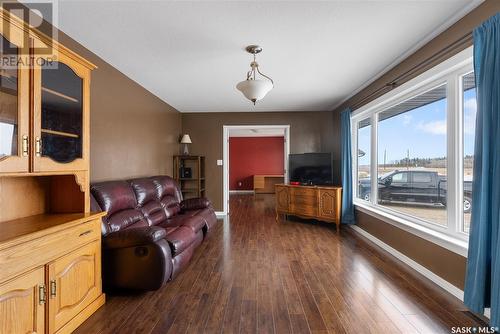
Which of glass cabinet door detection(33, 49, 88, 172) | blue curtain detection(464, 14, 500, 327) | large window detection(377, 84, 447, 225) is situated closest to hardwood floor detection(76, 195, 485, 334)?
blue curtain detection(464, 14, 500, 327)

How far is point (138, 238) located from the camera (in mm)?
2111

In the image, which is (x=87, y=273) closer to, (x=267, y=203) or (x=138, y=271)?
(x=138, y=271)

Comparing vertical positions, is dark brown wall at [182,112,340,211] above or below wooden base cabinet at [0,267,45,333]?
above

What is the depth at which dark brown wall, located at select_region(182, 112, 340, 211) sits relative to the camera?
5695mm

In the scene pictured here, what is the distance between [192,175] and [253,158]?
458 cm

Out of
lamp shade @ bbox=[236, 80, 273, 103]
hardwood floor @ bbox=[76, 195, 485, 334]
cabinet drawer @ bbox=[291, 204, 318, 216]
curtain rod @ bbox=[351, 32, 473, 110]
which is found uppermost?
curtain rod @ bbox=[351, 32, 473, 110]

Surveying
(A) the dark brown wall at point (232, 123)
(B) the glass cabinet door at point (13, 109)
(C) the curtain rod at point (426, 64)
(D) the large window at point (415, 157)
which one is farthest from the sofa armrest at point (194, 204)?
(C) the curtain rod at point (426, 64)

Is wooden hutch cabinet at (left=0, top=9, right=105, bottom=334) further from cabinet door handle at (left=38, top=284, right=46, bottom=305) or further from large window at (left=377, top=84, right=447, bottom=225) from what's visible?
large window at (left=377, top=84, right=447, bottom=225)

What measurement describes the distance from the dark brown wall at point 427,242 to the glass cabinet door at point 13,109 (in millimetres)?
3279

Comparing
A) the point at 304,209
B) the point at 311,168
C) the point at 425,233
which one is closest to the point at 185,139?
the point at 311,168

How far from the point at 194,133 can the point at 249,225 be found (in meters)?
2.57

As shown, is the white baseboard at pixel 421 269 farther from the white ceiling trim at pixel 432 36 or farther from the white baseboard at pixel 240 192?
the white baseboard at pixel 240 192

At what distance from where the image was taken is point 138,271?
214 centimetres

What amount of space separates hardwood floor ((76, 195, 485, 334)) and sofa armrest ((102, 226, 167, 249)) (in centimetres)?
49
